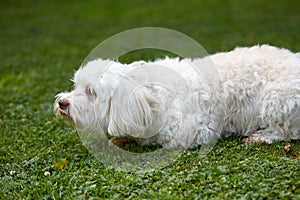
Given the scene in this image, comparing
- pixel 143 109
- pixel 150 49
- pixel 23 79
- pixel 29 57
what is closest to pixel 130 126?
pixel 143 109

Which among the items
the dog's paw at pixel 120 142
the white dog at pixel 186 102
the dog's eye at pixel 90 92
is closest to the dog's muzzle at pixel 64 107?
the white dog at pixel 186 102

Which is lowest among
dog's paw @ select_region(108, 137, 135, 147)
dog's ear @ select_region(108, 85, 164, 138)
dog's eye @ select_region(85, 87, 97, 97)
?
dog's paw @ select_region(108, 137, 135, 147)

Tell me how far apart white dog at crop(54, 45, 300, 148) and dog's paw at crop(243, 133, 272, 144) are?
1 centimetres

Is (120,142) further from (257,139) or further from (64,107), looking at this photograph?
(257,139)

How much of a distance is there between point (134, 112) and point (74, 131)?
1379 millimetres

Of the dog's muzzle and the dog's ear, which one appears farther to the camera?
the dog's muzzle

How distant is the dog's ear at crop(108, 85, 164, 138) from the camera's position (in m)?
5.06

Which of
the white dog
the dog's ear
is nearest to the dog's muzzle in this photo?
the white dog

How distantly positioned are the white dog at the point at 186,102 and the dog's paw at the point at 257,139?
11 mm

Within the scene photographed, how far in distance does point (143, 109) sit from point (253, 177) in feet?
4.82

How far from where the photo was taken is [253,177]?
420cm

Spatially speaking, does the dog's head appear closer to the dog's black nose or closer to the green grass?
the dog's black nose

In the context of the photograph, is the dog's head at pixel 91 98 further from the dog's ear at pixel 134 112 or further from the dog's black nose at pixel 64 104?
the dog's ear at pixel 134 112

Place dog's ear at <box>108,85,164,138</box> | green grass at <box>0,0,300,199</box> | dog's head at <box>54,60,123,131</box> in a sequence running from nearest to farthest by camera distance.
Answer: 1. green grass at <box>0,0,300,199</box>
2. dog's ear at <box>108,85,164,138</box>
3. dog's head at <box>54,60,123,131</box>
